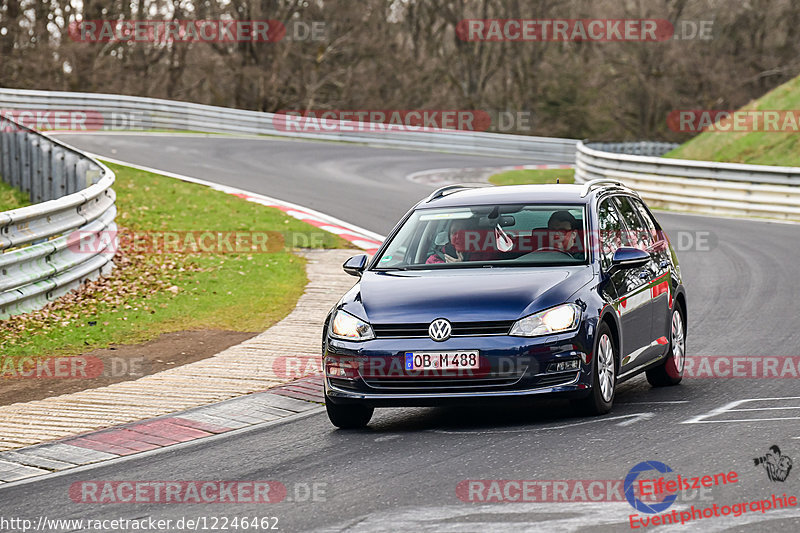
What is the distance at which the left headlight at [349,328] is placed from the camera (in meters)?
8.04

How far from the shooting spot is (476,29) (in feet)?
199

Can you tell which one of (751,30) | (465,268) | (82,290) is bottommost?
(82,290)

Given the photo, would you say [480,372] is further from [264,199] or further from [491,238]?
[264,199]

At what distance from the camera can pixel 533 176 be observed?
32.3 m

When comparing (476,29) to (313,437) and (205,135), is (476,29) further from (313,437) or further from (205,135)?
(313,437)

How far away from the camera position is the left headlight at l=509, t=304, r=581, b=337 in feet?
25.6

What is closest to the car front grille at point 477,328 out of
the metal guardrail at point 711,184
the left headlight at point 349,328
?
the left headlight at point 349,328

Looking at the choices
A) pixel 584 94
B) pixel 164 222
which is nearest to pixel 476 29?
pixel 584 94

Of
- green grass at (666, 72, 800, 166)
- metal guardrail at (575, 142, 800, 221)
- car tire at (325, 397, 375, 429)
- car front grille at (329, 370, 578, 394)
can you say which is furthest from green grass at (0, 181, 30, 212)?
green grass at (666, 72, 800, 166)

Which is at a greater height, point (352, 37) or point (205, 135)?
point (352, 37)

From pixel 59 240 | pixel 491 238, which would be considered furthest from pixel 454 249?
pixel 59 240

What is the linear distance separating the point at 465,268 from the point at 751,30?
51509 millimetres

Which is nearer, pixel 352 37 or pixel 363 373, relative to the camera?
pixel 363 373

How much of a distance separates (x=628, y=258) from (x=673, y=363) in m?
1.57
